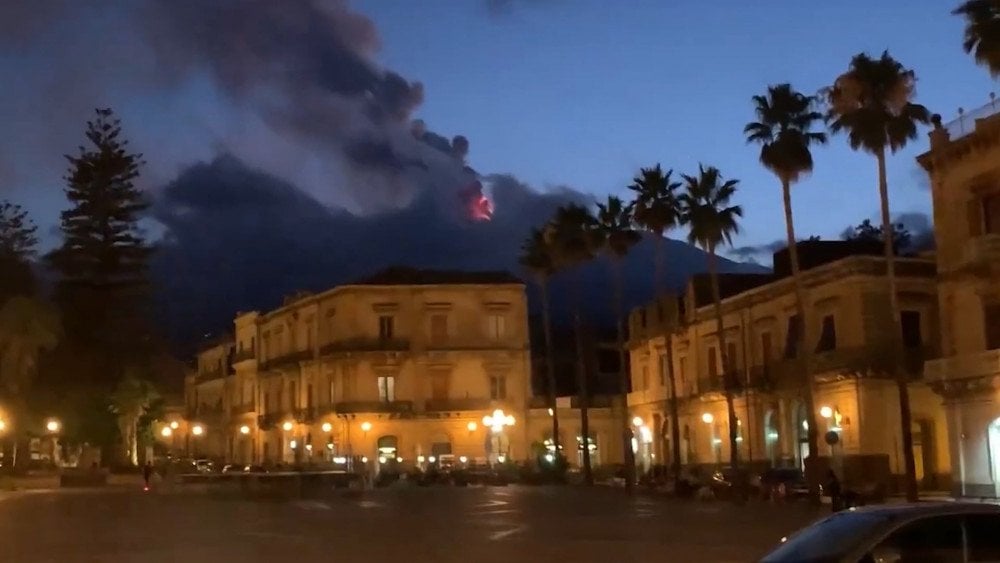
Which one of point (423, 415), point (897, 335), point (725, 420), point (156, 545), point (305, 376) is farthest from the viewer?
point (305, 376)

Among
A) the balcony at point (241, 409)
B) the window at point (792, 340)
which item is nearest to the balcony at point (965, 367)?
the window at point (792, 340)

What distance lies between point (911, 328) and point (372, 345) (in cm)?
4000

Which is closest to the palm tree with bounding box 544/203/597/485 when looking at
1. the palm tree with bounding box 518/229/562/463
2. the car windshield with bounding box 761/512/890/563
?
the palm tree with bounding box 518/229/562/463

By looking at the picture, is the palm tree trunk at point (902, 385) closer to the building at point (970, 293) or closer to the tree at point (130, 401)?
the building at point (970, 293)

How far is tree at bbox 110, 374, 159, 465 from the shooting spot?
7525 centimetres

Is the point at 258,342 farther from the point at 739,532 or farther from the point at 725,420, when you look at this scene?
the point at 739,532

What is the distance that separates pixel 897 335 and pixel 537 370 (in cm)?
5670

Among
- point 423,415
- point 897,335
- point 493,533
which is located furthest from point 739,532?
point 423,415

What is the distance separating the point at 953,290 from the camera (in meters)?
42.6

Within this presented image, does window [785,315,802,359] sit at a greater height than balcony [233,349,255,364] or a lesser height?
lesser

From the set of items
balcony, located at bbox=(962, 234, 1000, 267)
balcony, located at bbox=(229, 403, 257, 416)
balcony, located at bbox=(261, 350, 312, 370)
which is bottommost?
balcony, located at bbox=(229, 403, 257, 416)

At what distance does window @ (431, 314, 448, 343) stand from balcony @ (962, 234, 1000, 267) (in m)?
47.0

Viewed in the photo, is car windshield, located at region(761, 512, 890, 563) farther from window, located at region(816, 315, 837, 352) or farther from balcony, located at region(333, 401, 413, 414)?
balcony, located at region(333, 401, 413, 414)

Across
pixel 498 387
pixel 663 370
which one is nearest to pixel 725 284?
pixel 663 370
